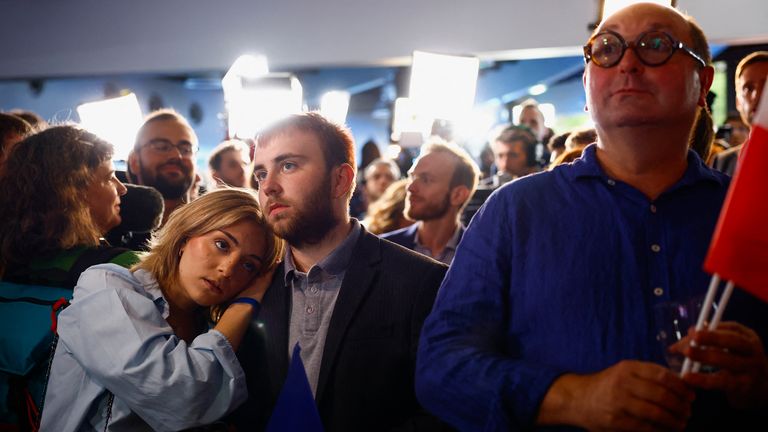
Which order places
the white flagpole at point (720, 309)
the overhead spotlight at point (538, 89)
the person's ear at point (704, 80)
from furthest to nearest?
the overhead spotlight at point (538, 89)
the person's ear at point (704, 80)
the white flagpole at point (720, 309)

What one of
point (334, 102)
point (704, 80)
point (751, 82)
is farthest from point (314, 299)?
point (334, 102)

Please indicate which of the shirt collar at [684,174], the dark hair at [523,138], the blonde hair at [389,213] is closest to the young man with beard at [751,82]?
the dark hair at [523,138]

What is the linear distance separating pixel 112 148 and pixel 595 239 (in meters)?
1.76

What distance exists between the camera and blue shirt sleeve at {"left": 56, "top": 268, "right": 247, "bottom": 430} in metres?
1.68

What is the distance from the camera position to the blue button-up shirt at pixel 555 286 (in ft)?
4.16

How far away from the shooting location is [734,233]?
1104mm

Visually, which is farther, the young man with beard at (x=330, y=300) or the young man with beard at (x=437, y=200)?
the young man with beard at (x=437, y=200)

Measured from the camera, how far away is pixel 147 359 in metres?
1.68

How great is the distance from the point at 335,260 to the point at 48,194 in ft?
3.24

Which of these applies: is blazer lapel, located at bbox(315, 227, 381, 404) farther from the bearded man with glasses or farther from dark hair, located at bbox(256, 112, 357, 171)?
the bearded man with glasses

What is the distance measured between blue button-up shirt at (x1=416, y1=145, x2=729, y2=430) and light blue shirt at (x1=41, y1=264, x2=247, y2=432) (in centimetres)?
61

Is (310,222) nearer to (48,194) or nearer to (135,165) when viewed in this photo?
(48,194)

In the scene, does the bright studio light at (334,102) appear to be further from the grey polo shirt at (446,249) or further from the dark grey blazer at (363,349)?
the dark grey blazer at (363,349)

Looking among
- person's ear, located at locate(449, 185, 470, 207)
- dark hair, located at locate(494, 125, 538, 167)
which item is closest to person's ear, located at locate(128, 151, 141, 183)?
person's ear, located at locate(449, 185, 470, 207)
